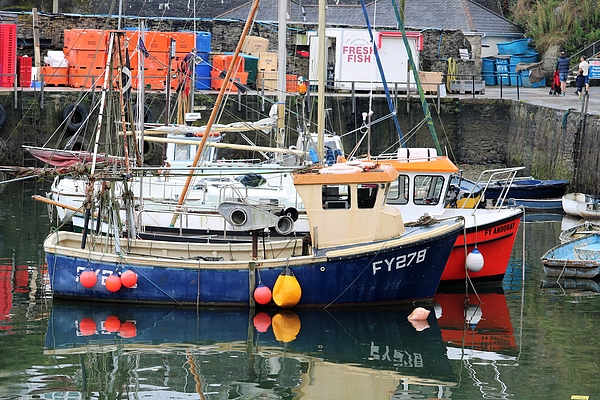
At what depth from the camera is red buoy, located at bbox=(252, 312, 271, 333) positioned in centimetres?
1360

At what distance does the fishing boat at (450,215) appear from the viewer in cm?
1609

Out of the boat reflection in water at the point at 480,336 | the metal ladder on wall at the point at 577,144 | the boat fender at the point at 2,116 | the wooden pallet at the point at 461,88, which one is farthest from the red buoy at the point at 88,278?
the wooden pallet at the point at 461,88

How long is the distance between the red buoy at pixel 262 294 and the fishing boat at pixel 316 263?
9cm

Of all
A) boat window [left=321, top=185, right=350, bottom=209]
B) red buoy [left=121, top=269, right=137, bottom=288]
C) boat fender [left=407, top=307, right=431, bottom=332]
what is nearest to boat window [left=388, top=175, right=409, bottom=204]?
boat window [left=321, top=185, right=350, bottom=209]

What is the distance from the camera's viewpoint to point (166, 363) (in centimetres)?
1203

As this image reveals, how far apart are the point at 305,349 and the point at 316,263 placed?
1549mm

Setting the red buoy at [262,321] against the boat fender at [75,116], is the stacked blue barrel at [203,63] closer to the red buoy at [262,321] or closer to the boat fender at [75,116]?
the boat fender at [75,116]

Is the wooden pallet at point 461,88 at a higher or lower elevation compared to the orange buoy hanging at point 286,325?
higher

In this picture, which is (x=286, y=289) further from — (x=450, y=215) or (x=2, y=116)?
(x=2, y=116)

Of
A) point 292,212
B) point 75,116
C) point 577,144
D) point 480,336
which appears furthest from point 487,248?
point 75,116

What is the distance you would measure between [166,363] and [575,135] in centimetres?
1573

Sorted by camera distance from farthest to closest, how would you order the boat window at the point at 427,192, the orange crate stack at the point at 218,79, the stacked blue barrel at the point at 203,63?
the stacked blue barrel at the point at 203,63
the orange crate stack at the point at 218,79
the boat window at the point at 427,192

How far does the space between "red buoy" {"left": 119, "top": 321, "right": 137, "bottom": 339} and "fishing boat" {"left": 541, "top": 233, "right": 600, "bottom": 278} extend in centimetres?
685

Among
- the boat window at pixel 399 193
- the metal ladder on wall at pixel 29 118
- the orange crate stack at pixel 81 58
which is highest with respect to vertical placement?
the orange crate stack at pixel 81 58
